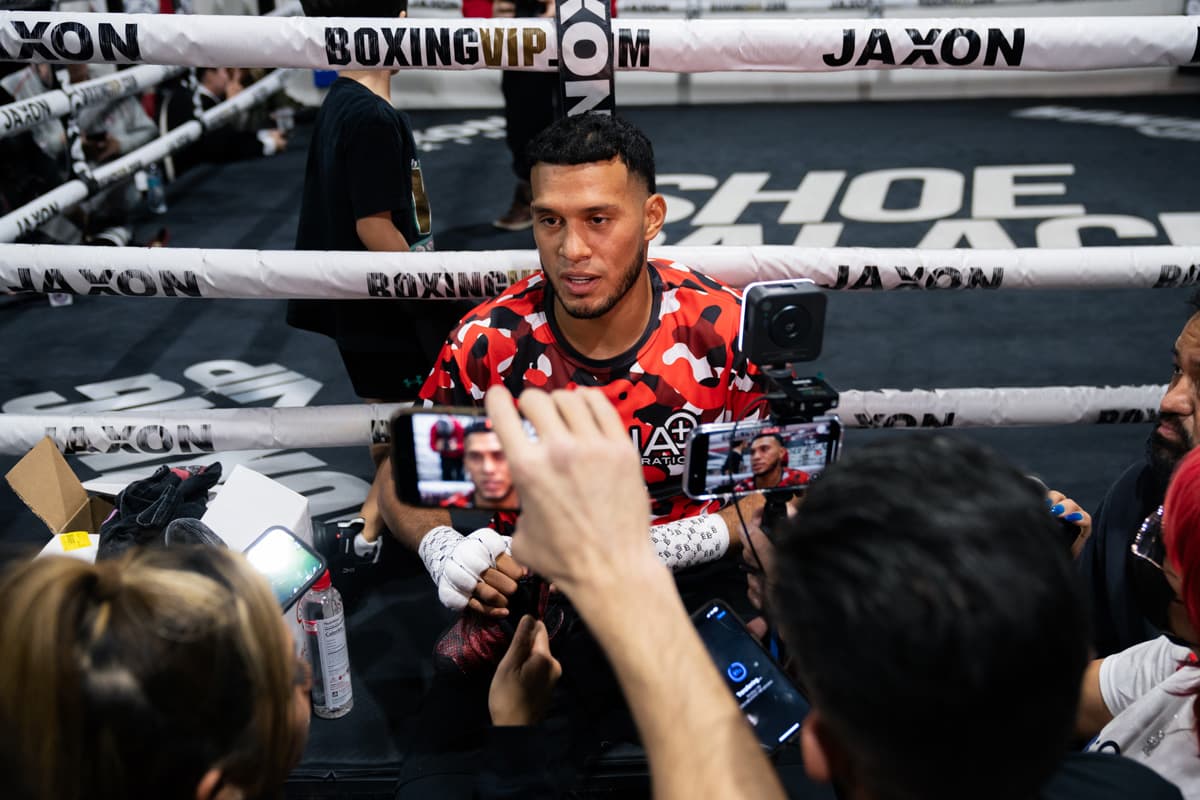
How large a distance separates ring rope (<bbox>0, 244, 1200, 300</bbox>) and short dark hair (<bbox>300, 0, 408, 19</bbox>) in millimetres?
640

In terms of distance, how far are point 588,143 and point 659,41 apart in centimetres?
30

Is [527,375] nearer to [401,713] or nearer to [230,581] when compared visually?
[401,713]

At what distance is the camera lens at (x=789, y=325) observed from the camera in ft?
4.56

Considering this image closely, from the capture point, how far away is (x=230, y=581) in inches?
37.9

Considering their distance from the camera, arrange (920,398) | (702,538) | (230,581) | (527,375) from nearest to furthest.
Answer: (230,581), (702,538), (527,375), (920,398)

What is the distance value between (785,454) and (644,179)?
0.90 metres

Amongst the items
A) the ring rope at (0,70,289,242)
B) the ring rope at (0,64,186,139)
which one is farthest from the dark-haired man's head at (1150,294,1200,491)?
the ring rope at (0,64,186,139)

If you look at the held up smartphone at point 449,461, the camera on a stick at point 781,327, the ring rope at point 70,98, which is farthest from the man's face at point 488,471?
the ring rope at point 70,98

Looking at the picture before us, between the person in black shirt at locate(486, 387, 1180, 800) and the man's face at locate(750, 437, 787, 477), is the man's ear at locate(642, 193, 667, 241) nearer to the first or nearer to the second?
the man's face at locate(750, 437, 787, 477)

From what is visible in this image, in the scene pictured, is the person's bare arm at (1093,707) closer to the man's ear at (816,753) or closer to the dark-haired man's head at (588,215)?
the man's ear at (816,753)

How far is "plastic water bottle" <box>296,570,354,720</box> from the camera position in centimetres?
186

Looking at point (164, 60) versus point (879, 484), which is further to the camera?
point (164, 60)

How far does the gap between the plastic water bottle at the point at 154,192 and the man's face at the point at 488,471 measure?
5.03 metres

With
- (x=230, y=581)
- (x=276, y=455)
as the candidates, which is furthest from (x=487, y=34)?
(x=276, y=455)
